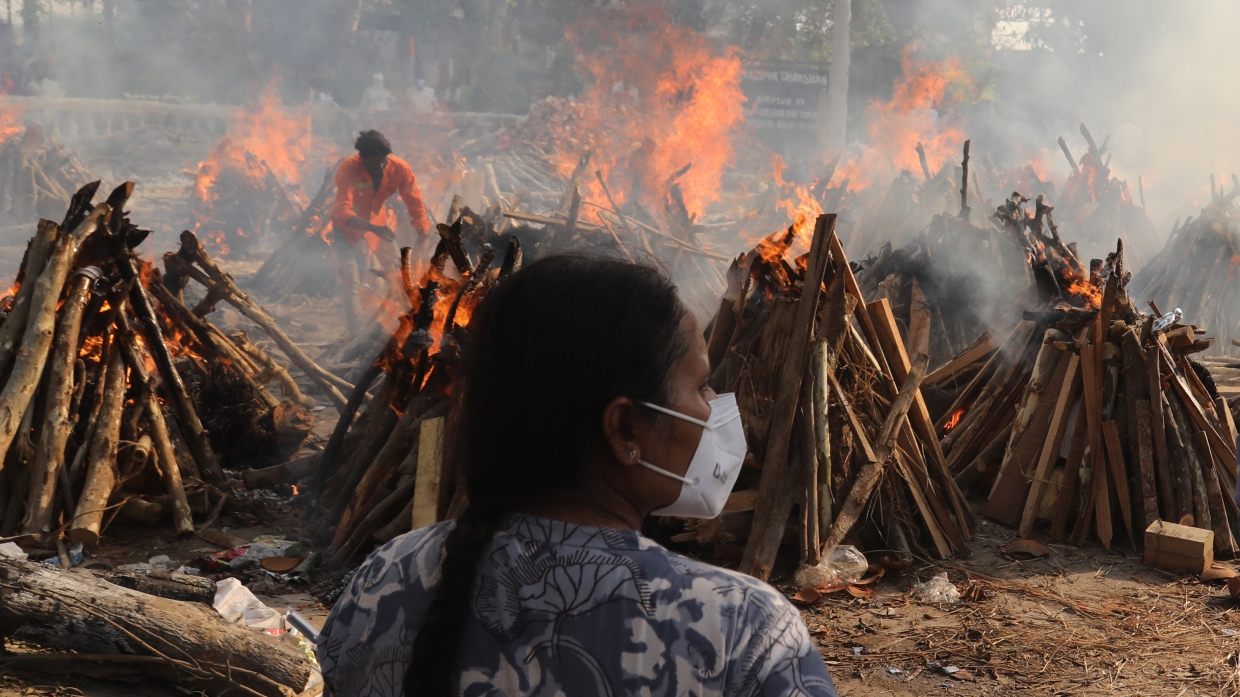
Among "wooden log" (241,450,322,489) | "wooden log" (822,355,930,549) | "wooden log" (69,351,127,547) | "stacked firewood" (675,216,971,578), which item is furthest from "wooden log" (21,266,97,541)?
"wooden log" (822,355,930,549)

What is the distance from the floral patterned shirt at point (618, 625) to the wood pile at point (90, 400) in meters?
4.57

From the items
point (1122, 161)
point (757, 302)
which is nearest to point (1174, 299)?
point (757, 302)

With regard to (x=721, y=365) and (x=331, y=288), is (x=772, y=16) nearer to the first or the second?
(x=331, y=288)

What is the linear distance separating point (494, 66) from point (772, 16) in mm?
9102

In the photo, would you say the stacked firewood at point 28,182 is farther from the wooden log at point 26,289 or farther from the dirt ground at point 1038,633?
the dirt ground at point 1038,633

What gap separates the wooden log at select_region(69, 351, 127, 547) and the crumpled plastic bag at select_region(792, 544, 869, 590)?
3701mm

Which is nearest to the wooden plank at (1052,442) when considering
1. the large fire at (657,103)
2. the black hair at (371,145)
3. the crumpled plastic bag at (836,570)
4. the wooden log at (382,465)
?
the crumpled plastic bag at (836,570)

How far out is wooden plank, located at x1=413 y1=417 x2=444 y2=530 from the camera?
489cm

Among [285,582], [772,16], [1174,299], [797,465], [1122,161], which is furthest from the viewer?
[772,16]

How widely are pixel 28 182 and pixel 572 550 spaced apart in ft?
55.9

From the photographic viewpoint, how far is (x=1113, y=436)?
5.97 metres

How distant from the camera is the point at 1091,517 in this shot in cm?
603

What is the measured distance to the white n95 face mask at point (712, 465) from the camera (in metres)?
1.32

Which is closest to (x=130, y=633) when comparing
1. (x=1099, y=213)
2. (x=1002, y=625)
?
(x=1002, y=625)
